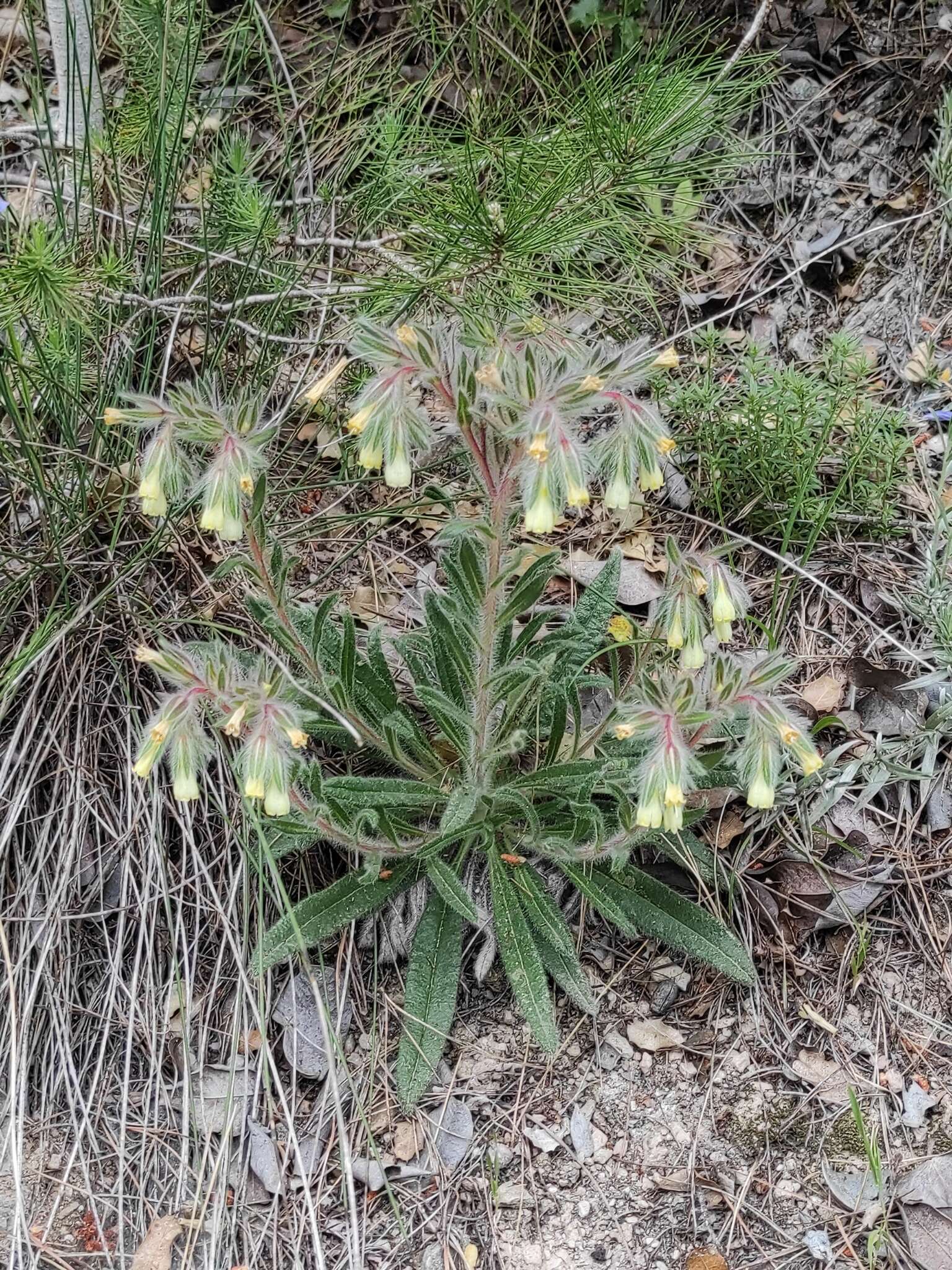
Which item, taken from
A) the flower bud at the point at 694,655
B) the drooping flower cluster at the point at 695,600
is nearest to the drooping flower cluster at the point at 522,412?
the drooping flower cluster at the point at 695,600

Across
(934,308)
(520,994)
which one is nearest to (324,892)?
(520,994)

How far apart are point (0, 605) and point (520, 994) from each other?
1.44 metres

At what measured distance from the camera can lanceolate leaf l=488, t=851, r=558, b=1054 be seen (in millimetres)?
2152

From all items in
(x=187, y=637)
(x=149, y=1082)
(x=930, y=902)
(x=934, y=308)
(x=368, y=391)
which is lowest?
(x=149, y=1082)

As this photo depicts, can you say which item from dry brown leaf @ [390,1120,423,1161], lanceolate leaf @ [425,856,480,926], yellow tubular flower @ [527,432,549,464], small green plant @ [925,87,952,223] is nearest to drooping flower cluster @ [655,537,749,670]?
yellow tubular flower @ [527,432,549,464]

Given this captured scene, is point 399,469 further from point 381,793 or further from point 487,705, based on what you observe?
point 381,793

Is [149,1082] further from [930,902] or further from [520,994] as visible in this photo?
[930,902]

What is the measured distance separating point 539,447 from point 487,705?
0.67 meters

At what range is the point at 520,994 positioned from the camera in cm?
217

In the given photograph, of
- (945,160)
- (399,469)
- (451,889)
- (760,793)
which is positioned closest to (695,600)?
(760,793)

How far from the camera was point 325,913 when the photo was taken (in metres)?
2.25

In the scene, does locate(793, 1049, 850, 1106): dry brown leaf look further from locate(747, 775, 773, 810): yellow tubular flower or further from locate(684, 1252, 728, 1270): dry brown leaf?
locate(747, 775, 773, 810): yellow tubular flower

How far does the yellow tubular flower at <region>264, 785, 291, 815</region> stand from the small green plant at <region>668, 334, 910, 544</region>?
1.41 m

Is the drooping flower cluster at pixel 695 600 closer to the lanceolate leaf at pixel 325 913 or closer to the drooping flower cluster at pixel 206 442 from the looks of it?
the drooping flower cluster at pixel 206 442
